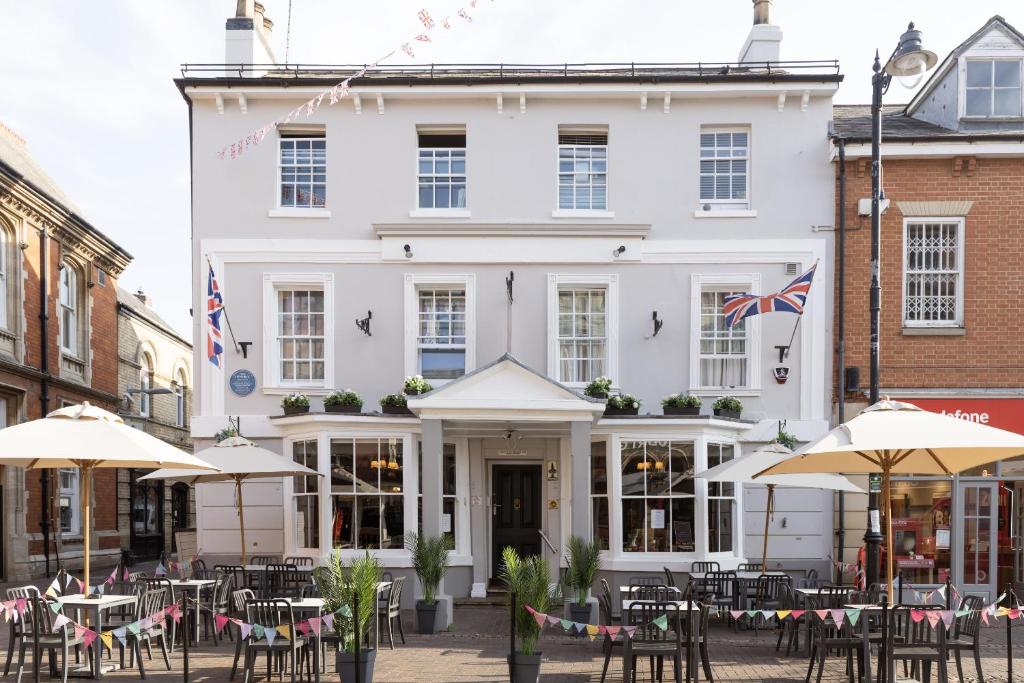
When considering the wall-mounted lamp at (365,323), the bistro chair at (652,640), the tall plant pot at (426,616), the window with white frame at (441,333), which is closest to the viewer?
the bistro chair at (652,640)

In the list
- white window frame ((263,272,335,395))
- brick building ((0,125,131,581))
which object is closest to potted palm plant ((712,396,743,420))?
white window frame ((263,272,335,395))

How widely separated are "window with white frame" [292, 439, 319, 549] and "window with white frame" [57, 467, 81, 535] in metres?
9.90

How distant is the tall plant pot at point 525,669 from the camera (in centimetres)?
905

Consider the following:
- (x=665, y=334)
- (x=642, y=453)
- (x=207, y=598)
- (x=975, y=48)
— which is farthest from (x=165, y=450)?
(x=975, y=48)

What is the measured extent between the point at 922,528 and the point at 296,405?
10.7 meters

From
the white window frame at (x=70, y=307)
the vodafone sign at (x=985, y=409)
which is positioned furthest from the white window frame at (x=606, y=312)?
the white window frame at (x=70, y=307)

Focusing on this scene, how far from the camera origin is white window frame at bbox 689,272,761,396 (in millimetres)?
15930

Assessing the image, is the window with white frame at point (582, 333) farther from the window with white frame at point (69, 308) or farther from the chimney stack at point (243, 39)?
the window with white frame at point (69, 308)

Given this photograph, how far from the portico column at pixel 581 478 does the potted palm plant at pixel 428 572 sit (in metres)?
1.94

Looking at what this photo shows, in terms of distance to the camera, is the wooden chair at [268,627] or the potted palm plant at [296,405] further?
→ the potted palm plant at [296,405]

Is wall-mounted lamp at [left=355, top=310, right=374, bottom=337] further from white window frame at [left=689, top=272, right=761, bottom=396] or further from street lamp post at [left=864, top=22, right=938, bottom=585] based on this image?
street lamp post at [left=864, top=22, right=938, bottom=585]

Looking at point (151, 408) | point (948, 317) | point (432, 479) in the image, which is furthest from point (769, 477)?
point (151, 408)

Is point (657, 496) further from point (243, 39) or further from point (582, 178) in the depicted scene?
point (243, 39)

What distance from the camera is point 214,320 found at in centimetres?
1477
